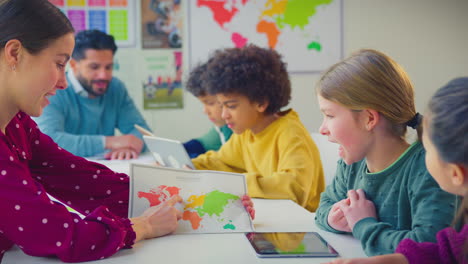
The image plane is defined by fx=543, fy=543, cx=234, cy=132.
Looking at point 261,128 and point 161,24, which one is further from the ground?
point 161,24

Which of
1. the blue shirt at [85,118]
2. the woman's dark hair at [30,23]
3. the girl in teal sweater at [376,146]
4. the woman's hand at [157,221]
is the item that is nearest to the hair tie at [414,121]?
the girl in teal sweater at [376,146]

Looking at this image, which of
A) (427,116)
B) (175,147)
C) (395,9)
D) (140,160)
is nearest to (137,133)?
(140,160)

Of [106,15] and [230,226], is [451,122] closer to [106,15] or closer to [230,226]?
[230,226]

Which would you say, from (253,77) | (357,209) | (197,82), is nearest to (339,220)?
(357,209)

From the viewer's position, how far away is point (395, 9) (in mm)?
4152

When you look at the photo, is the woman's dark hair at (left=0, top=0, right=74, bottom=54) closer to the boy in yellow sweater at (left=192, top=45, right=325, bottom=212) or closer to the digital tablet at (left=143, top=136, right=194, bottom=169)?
the boy in yellow sweater at (left=192, top=45, right=325, bottom=212)

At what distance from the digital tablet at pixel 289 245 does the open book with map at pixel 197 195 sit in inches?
3.5

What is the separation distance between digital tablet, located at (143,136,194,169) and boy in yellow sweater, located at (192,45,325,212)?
0.45ft

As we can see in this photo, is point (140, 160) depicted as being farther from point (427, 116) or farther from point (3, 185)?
point (427, 116)

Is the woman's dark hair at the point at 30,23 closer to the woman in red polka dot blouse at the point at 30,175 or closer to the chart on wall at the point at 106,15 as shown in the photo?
the woman in red polka dot blouse at the point at 30,175

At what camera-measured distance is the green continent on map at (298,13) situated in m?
4.12

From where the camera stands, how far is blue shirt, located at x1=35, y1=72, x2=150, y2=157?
286cm

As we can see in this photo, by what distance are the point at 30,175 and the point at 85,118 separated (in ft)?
7.05

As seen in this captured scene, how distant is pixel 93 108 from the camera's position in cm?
321
